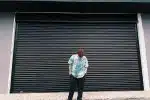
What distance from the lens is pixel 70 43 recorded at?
11.7 meters

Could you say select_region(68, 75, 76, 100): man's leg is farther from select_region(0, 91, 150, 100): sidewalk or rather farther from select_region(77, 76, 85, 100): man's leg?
select_region(0, 91, 150, 100): sidewalk

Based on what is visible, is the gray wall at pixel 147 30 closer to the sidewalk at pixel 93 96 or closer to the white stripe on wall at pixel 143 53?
the white stripe on wall at pixel 143 53

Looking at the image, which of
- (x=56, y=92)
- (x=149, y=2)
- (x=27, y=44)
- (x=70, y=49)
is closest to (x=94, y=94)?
(x=56, y=92)

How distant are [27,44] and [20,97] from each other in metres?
2.46

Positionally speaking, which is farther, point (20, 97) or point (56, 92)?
point (56, 92)

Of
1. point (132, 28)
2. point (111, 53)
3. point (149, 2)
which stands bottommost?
point (111, 53)

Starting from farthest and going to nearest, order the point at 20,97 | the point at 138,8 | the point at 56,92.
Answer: the point at 138,8 < the point at 56,92 < the point at 20,97

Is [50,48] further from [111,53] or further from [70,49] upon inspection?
[111,53]

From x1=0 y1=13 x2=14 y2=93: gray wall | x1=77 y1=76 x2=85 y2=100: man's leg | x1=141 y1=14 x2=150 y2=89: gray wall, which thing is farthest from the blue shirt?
x1=141 y1=14 x2=150 y2=89: gray wall

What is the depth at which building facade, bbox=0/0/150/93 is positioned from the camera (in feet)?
36.8

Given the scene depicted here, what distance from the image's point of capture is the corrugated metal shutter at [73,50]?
11.2 meters

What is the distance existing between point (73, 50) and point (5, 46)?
248 centimetres

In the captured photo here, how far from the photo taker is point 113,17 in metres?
12.0

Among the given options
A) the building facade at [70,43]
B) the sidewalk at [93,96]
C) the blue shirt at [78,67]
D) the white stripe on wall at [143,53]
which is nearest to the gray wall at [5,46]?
the building facade at [70,43]
